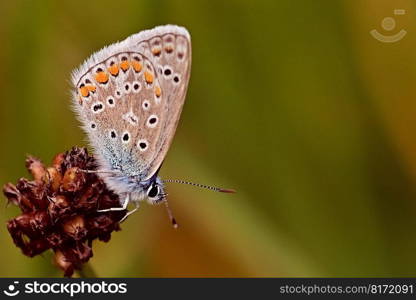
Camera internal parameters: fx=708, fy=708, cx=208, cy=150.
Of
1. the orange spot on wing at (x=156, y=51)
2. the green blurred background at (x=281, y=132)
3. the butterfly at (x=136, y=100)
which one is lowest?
the green blurred background at (x=281, y=132)

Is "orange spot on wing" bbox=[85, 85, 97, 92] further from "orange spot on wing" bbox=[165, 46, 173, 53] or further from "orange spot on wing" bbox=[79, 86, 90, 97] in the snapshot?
"orange spot on wing" bbox=[165, 46, 173, 53]

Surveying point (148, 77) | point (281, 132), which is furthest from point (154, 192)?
point (281, 132)

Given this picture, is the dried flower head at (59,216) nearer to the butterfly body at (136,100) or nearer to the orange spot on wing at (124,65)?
the butterfly body at (136,100)

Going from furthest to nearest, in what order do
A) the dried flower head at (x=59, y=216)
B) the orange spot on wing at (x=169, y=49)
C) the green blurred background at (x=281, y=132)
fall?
the green blurred background at (x=281, y=132) → the orange spot on wing at (x=169, y=49) → the dried flower head at (x=59, y=216)

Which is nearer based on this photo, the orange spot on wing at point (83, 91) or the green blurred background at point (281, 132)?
the orange spot on wing at point (83, 91)

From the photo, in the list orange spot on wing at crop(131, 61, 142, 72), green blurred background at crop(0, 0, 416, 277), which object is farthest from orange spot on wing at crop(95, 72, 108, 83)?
green blurred background at crop(0, 0, 416, 277)

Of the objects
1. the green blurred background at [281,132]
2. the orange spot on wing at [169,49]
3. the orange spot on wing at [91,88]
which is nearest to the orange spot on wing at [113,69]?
the orange spot on wing at [91,88]

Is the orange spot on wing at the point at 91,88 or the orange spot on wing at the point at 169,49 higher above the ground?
the orange spot on wing at the point at 169,49

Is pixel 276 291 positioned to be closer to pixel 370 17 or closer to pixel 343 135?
pixel 343 135
